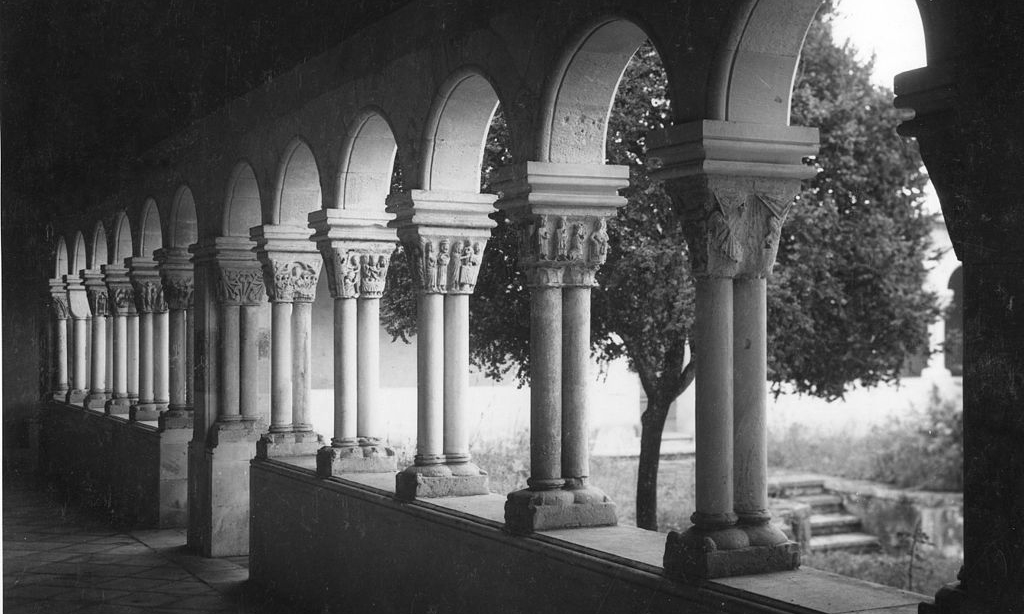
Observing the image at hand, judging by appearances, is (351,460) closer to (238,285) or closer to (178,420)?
(238,285)

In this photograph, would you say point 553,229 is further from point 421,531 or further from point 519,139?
point 421,531

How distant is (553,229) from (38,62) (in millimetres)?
4790

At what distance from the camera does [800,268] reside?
9.52m

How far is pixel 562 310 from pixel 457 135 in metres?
1.38

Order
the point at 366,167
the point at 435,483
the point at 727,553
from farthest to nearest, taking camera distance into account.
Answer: the point at 366,167
the point at 435,483
the point at 727,553

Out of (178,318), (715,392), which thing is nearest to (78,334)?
(178,318)

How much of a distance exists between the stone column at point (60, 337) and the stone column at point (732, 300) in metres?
13.0

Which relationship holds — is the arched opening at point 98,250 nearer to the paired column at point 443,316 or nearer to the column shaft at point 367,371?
the column shaft at point 367,371

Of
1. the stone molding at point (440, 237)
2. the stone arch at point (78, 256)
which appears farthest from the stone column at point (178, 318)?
A: the stone molding at point (440, 237)

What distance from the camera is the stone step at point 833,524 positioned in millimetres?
13969

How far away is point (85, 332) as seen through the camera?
51.0 ft

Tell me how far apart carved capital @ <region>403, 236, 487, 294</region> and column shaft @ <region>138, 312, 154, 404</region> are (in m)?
6.49

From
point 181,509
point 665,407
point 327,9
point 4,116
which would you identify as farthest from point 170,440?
point 327,9

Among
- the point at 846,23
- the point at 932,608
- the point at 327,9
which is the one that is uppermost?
the point at 846,23
